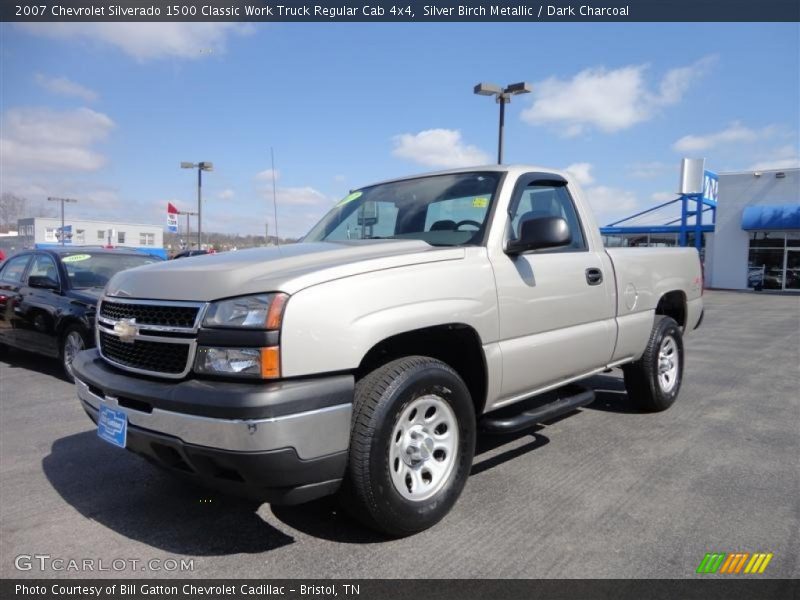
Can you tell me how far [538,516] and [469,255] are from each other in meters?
1.47

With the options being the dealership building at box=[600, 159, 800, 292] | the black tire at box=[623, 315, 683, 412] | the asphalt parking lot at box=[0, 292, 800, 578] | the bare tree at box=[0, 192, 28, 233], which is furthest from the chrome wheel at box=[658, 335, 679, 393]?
the bare tree at box=[0, 192, 28, 233]

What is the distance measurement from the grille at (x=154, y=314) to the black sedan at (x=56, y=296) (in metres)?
3.61

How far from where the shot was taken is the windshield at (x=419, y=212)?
143 inches

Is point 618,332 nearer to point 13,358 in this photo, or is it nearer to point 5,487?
point 5,487

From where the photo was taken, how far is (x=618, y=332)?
14.4 feet

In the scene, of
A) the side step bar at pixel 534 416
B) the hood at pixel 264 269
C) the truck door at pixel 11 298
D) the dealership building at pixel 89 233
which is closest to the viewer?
the hood at pixel 264 269

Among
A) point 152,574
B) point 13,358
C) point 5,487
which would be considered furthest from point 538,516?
point 13,358

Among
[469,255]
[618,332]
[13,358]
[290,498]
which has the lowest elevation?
[13,358]

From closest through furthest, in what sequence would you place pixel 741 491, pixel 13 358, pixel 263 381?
pixel 263 381
pixel 741 491
pixel 13 358

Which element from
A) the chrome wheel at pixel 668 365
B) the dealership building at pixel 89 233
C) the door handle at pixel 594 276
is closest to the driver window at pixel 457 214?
the door handle at pixel 594 276

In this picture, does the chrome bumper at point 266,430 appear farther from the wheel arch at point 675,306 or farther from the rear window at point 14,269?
the rear window at point 14,269

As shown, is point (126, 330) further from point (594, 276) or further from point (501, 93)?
point (501, 93)

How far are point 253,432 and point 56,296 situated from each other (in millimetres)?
5568
